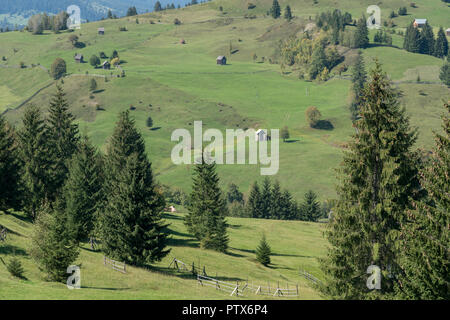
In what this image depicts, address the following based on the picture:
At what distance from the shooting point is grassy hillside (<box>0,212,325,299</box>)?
37375mm

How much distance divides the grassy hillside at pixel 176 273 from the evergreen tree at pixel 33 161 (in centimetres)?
317

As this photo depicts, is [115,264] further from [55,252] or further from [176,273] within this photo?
[55,252]

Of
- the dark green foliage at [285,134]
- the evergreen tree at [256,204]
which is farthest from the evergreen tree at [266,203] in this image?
the dark green foliage at [285,134]

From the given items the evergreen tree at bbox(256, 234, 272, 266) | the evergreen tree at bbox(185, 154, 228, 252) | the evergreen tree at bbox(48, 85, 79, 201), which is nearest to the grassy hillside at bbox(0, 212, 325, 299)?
the evergreen tree at bbox(256, 234, 272, 266)

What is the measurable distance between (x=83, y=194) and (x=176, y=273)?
18.5 metres

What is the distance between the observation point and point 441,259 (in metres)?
29.3

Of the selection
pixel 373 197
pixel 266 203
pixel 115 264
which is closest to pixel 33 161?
pixel 115 264

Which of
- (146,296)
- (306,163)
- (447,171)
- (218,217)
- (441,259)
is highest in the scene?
(447,171)

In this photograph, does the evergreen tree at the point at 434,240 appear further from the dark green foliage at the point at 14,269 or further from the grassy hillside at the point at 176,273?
the dark green foliage at the point at 14,269

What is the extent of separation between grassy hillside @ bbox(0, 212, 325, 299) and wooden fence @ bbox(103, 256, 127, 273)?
695 millimetres
